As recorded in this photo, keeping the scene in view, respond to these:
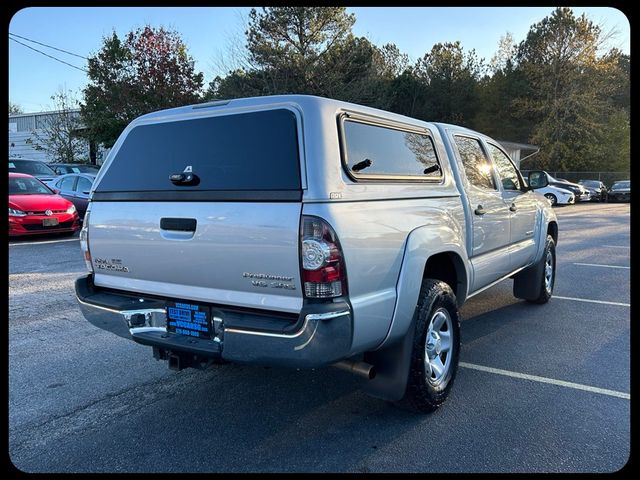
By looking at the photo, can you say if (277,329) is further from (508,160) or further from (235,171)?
(508,160)

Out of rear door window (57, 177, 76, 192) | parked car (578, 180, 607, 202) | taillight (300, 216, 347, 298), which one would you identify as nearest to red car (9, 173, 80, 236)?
rear door window (57, 177, 76, 192)

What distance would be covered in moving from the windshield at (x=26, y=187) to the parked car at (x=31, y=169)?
5119 mm

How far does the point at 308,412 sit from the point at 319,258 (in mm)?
1363

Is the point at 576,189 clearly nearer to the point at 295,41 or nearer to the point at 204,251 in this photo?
the point at 295,41

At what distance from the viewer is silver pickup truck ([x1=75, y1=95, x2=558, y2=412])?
8.72ft

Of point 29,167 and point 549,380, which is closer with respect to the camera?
point 549,380

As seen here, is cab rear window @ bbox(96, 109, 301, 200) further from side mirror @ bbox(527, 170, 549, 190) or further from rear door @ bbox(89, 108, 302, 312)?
side mirror @ bbox(527, 170, 549, 190)

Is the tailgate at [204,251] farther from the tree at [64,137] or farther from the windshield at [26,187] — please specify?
the tree at [64,137]

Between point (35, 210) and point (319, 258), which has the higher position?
point (35, 210)

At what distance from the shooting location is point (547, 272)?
627 cm

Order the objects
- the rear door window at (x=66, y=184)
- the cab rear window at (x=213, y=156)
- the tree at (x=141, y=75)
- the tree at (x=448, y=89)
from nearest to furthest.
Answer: the cab rear window at (x=213, y=156) < the rear door window at (x=66, y=184) < the tree at (x=141, y=75) < the tree at (x=448, y=89)

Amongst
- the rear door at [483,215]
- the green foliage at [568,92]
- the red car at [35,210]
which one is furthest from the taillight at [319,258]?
the green foliage at [568,92]

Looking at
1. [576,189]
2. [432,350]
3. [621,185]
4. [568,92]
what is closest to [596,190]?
[621,185]

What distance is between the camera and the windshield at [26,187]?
11.3 meters
